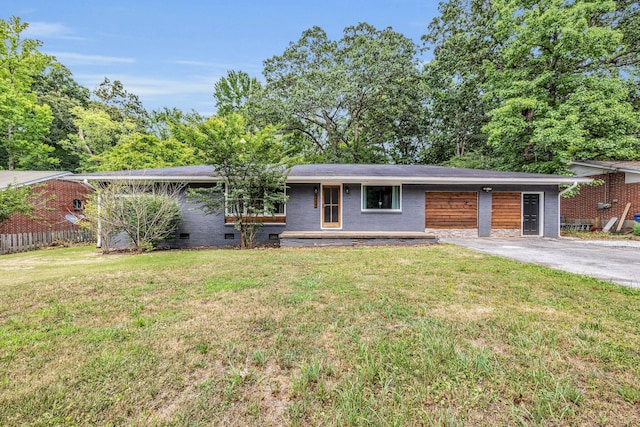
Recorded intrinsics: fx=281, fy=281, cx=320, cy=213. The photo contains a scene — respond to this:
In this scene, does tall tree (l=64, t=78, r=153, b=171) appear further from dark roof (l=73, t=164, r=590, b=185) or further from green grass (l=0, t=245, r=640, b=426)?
green grass (l=0, t=245, r=640, b=426)

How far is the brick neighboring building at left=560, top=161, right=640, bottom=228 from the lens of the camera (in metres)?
12.8

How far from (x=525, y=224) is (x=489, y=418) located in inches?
449

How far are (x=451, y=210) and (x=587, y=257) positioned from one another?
4440 mm

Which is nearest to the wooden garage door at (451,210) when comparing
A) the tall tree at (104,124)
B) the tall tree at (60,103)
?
the tall tree at (104,124)

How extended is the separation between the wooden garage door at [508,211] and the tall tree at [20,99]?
85.3 feet

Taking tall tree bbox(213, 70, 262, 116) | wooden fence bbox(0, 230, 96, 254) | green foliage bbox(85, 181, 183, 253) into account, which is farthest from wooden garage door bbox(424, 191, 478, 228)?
tall tree bbox(213, 70, 262, 116)

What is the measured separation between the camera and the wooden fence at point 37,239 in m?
9.72

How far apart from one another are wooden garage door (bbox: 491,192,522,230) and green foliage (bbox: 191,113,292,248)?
808 centimetres

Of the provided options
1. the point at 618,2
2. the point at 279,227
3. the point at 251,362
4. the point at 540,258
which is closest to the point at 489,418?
the point at 251,362

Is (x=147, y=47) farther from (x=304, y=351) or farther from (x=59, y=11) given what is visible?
(x=304, y=351)

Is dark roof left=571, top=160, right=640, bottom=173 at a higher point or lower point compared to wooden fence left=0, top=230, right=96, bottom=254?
higher

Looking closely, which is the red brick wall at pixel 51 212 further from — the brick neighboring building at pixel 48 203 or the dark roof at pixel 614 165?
the dark roof at pixel 614 165

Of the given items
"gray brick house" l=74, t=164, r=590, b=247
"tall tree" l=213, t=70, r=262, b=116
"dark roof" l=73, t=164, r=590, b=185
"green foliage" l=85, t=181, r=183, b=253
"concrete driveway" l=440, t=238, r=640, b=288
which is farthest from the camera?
"tall tree" l=213, t=70, r=262, b=116

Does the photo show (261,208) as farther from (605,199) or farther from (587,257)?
(605,199)
